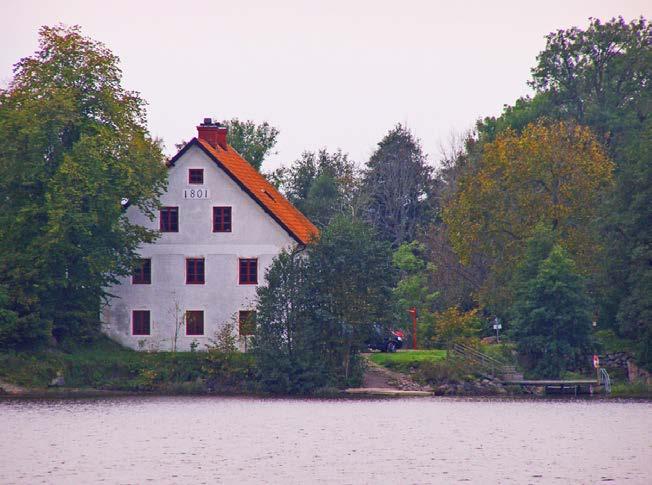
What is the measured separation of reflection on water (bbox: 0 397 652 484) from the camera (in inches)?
1363

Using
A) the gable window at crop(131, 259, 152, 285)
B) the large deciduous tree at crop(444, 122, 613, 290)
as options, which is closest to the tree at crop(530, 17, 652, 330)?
the large deciduous tree at crop(444, 122, 613, 290)

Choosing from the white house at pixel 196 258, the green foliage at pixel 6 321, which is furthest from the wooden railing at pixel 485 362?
the green foliage at pixel 6 321

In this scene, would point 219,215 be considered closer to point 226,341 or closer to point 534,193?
point 226,341

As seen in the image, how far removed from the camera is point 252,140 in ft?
319

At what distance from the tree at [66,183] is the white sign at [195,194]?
2336 mm

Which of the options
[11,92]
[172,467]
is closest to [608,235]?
[11,92]

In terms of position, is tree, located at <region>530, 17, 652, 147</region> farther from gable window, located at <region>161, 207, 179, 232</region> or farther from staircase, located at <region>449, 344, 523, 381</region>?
gable window, located at <region>161, 207, 179, 232</region>

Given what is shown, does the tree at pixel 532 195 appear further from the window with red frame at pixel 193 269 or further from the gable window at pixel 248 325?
the window with red frame at pixel 193 269

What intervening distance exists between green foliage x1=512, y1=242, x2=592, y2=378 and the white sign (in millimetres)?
17162

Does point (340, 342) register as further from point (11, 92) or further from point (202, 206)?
point (11, 92)

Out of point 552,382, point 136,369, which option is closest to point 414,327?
point 552,382

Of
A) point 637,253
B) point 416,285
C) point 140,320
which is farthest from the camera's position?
point 416,285

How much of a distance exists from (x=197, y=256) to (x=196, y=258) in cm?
14

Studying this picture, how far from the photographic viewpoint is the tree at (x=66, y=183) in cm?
6228
